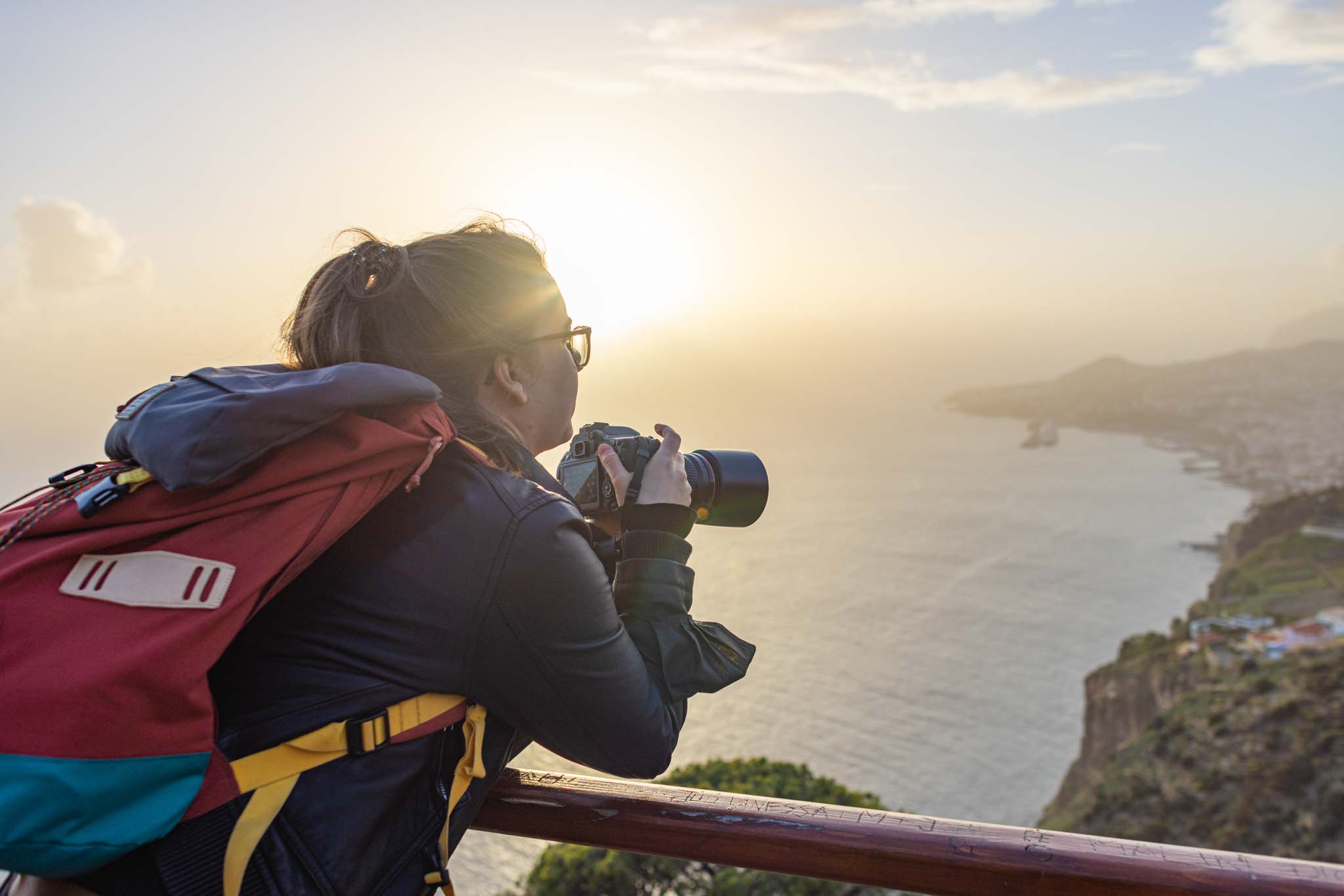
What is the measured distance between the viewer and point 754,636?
1403 inches

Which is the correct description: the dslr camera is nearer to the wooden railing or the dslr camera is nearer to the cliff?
the wooden railing

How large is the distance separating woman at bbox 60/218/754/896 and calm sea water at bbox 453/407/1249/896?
36.6 feet

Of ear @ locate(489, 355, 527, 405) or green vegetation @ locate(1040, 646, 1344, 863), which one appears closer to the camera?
ear @ locate(489, 355, 527, 405)

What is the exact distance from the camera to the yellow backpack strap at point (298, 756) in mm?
859

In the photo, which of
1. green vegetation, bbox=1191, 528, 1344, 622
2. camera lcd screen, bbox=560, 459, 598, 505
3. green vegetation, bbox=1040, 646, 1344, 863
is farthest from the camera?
green vegetation, bbox=1191, 528, 1344, 622

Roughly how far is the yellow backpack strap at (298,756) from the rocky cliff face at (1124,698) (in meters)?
21.3

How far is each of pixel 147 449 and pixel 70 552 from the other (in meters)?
0.11

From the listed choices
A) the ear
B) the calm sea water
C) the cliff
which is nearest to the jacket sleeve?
the ear

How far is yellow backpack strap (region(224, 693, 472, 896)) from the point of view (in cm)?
86

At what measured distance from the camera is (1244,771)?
40.0ft

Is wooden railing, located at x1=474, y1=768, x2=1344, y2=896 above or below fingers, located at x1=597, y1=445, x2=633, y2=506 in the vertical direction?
below

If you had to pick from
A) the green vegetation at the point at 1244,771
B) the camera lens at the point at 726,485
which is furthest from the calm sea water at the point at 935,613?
the camera lens at the point at 726,485

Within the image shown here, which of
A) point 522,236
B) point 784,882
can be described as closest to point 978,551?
point 784,882

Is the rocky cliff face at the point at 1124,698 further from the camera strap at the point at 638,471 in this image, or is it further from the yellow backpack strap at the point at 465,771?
the yellow backpack strap at the point at 465,771
